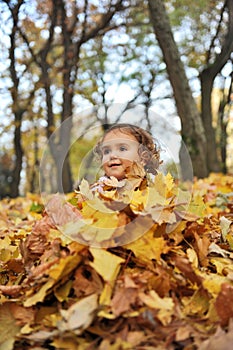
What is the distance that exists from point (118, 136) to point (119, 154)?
0.34 ft

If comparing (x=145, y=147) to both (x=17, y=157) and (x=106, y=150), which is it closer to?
(x=106, y=150)

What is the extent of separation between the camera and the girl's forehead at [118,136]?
196 centimetres

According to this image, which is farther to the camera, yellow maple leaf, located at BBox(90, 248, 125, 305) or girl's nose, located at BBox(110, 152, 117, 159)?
girl's nose, located at BBox(110, 152, 117, 159)

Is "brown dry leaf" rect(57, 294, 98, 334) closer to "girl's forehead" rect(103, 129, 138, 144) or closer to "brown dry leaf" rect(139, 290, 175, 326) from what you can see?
"brown dry leaf" rect(139, 290, 175, 326)

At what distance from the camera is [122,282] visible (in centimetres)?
113

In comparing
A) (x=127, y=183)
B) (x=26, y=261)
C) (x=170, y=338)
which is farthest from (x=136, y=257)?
(x=127, y=183)

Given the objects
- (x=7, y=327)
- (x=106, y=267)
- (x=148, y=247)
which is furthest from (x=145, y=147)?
(x=7, y=327)

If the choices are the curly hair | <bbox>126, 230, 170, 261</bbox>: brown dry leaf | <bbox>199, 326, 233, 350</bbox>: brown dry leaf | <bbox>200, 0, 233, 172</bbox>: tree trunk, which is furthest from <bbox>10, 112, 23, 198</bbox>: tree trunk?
<bbox>199, 326, 233, 350</bbox>: brown dry leaf

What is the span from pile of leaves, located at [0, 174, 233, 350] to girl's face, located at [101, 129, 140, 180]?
1.43ft

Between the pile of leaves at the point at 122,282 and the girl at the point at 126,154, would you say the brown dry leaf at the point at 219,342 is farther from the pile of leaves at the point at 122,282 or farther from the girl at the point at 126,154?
the girl at the point at 126,154

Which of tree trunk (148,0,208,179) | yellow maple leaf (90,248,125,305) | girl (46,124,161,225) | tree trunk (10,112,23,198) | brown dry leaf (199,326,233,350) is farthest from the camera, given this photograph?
tree trunk (10,112,23,198)

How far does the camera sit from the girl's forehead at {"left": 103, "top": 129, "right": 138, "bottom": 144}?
196 centimetres

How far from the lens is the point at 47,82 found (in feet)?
31.2

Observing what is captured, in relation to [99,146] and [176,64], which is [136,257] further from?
[176,64]
